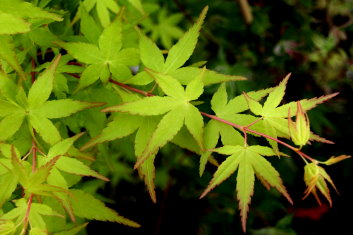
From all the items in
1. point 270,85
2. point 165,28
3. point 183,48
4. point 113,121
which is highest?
point 183,48

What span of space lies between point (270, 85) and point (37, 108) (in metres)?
1.12

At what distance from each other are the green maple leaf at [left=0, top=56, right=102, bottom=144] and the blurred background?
89cm

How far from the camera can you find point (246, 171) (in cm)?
72

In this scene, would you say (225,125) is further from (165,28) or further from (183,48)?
(165,28)

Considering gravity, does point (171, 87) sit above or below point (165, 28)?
above

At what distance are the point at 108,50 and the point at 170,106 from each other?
0.66 feet

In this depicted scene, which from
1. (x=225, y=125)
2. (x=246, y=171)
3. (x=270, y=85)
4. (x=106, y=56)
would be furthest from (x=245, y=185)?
(x=270, y=85)

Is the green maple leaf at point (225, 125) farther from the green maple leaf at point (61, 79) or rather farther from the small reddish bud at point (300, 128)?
the green maple leaf at point (61, 79)

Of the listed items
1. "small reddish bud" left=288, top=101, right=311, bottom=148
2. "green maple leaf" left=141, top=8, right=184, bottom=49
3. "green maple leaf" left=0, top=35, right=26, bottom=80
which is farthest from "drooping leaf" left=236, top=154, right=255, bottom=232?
"green maple leaf" left=141, top=8, right=184, bottom=49

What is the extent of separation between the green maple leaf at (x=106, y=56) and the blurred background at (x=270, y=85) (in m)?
0.76

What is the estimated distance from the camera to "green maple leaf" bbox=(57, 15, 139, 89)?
0.80 m

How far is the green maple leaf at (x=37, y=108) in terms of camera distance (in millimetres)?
Result: 730

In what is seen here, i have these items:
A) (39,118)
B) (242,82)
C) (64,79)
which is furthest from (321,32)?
(39,118)

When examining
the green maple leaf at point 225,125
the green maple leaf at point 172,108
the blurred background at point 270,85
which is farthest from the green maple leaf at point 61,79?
the blurred background at point 270,85
